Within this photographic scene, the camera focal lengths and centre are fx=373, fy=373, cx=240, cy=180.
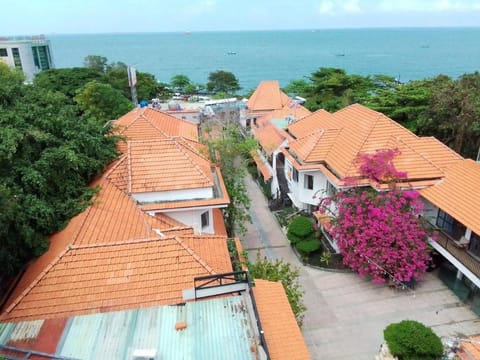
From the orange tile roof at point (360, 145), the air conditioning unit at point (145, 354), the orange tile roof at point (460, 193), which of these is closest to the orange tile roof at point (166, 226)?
the air conditioning unit at point (145, 354)

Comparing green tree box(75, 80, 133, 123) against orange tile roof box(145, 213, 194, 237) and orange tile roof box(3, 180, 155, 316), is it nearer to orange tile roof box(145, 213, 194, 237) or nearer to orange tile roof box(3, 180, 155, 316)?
orange tile roof box(3, 180, 155, 316)

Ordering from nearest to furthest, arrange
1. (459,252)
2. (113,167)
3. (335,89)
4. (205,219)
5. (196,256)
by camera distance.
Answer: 1. (196,256)
2. (459,252)
3. (113,167)
4. (205,219)
5. (335,89)

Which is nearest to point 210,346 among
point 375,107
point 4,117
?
point 4,117

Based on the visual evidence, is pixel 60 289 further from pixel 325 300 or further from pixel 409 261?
pixel 409 261

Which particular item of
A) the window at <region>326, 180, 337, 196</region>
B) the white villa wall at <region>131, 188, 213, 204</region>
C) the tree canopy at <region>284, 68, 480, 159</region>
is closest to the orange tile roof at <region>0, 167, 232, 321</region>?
the white villa wall at <region>131, 188, 213, 204</region>

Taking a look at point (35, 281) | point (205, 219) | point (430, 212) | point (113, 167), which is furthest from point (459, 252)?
point (35, 281)

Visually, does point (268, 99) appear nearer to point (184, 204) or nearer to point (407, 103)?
point (407, 103)

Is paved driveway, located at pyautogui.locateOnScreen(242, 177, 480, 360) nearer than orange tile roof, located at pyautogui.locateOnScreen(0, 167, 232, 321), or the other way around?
orange tile roof, located at pyautogui.locateOnScreen(0, 167, 232, 321)
